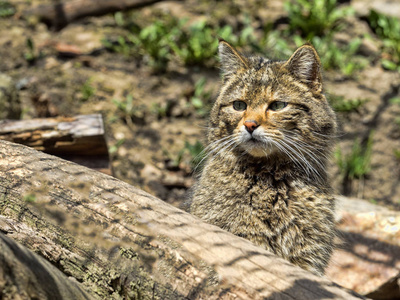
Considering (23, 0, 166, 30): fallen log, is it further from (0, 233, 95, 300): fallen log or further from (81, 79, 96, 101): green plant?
(0, 233, 95, 300): fallen log

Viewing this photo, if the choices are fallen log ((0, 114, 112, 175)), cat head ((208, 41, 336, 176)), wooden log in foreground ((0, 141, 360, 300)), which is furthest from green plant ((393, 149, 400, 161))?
wooden log in foreground ((0, 141, 360, 300))

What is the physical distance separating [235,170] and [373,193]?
3203 millimetres

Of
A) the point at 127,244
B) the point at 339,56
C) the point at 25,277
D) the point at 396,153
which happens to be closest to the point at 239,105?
the point at 127,244

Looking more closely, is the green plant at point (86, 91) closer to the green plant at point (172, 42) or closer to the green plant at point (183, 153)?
the green plant at point (172, 42)

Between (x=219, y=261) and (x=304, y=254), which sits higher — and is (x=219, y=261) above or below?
above

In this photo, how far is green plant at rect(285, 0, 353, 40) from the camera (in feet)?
23.3

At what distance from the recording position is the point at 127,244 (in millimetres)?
2387

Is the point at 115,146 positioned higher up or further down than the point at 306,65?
further down

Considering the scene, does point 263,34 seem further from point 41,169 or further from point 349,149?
point 41,169

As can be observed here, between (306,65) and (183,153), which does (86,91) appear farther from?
(306,65)

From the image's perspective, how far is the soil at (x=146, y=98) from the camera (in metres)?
5.47

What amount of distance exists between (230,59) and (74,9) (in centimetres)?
446

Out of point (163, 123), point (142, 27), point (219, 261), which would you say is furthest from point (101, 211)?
point (142, 27)

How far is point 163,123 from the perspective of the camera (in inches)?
238
